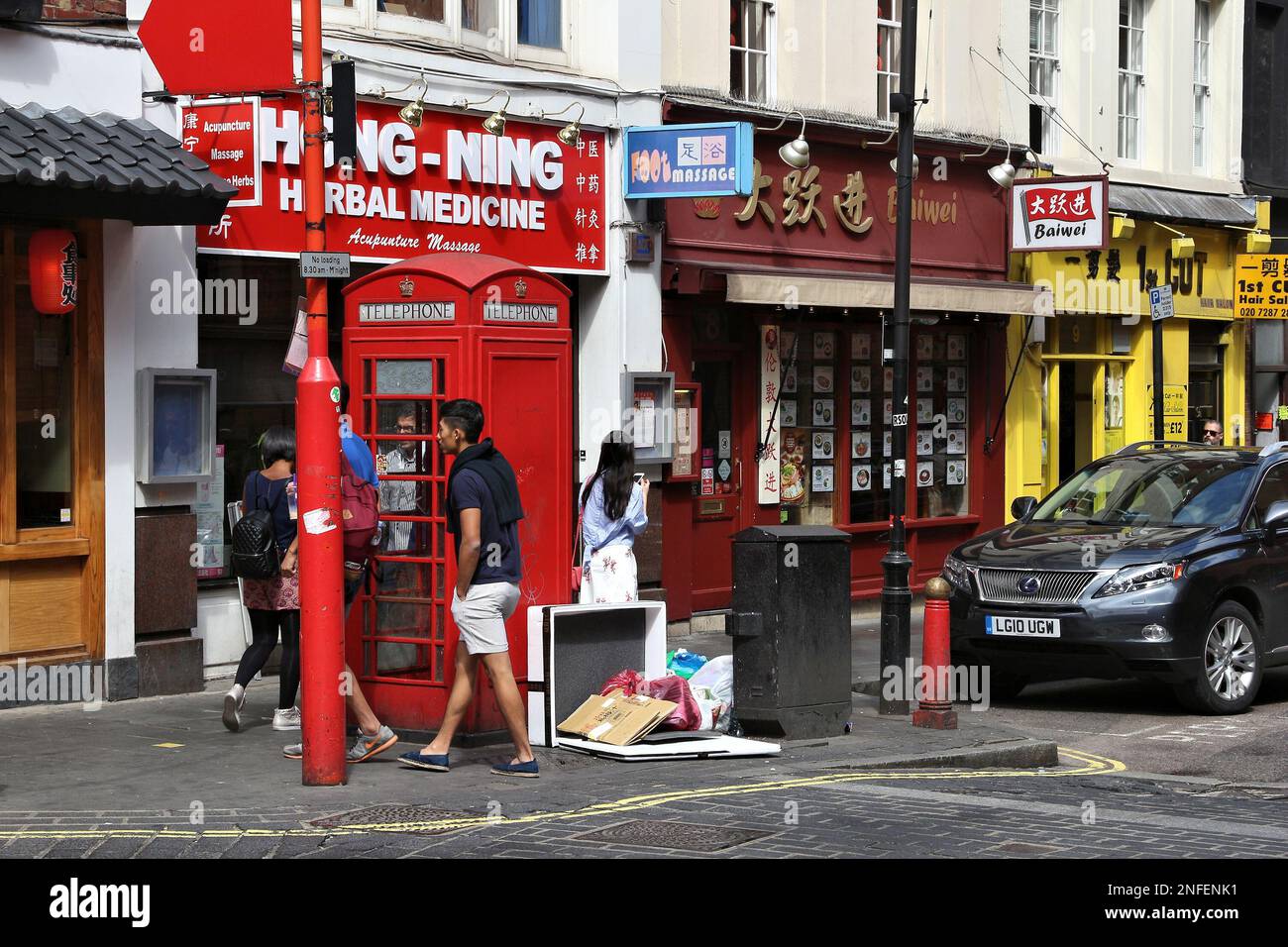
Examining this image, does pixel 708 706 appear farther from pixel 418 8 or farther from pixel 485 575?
pixel 418 8

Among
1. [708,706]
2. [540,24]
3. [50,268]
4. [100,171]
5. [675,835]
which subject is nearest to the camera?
[675,835]

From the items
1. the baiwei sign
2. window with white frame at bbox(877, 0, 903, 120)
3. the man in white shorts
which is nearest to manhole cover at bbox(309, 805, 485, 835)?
the man in white shorts

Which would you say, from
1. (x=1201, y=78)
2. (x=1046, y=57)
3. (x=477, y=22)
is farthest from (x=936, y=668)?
(x=1201, y=78)

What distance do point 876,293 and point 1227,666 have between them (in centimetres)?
669

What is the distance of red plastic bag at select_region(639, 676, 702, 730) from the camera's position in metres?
11.5

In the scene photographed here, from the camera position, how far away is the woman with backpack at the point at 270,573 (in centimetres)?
1142

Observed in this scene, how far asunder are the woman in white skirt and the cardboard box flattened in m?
2.15

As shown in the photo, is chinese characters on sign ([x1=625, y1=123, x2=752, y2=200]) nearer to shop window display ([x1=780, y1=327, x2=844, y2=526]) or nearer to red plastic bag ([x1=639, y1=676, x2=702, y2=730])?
shop window display ([x1=780, y1=327, x2=844, y2=526])

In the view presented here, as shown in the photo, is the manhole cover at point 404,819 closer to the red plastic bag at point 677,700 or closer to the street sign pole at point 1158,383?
the red plastic bag at point 677,700

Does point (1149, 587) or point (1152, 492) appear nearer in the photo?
point (1149, 587)

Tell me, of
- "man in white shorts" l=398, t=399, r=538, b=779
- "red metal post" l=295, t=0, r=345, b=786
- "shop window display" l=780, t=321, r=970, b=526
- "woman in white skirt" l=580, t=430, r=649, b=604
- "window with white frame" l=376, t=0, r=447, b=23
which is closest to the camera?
"red metal post" l=295, t=0, r=345, b=786

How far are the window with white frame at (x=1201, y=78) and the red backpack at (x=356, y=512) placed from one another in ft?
60.7

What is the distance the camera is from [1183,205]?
82.6 feet

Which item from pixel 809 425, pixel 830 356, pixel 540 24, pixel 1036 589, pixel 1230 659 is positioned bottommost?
pixel 1230 659
